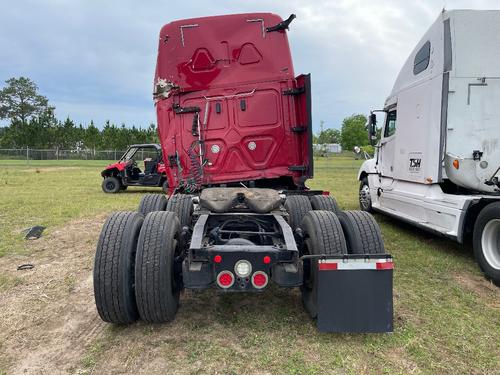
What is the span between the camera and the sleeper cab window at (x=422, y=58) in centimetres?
618

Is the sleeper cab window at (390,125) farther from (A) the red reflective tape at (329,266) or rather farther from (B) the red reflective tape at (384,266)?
(A) the red reflective tape at (329,266)

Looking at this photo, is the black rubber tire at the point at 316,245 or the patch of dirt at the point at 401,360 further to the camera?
the black rubber tire at the point at 316,245

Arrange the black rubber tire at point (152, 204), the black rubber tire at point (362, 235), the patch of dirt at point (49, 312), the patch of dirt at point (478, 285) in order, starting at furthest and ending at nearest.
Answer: the black rubber tire at point (152, 204) → the patch of dirt at point (478, 285) → the black rubber tire at point (362, 235) → the patch of dirt at point (49, 312)

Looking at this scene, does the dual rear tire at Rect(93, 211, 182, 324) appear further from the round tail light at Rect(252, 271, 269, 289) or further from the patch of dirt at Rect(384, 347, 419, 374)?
the patch of dirt at Rect(384, 347, 419, 374)

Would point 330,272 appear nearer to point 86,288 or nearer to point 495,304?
point 495,304

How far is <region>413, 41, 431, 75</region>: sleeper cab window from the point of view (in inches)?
243

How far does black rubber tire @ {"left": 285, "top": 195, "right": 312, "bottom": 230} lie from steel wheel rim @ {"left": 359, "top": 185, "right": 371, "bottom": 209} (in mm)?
4614

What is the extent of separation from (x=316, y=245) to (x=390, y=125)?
17.8 ft

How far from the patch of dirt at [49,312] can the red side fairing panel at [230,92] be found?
2.13 metres

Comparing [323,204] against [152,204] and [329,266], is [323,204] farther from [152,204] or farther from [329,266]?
[152,204]

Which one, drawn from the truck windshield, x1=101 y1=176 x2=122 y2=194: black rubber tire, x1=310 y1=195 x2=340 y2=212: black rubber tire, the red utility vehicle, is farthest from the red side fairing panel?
the truck windshield

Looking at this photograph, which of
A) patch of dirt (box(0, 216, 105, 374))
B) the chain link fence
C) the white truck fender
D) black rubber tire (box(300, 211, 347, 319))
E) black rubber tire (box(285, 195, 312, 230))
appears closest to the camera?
patch of dirt (box(0, 216, 105, 374))

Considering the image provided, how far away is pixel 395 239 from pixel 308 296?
4024 mm

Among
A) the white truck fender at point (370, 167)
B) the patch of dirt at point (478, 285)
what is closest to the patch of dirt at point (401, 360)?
the patch of dirt at point (478, 285)
